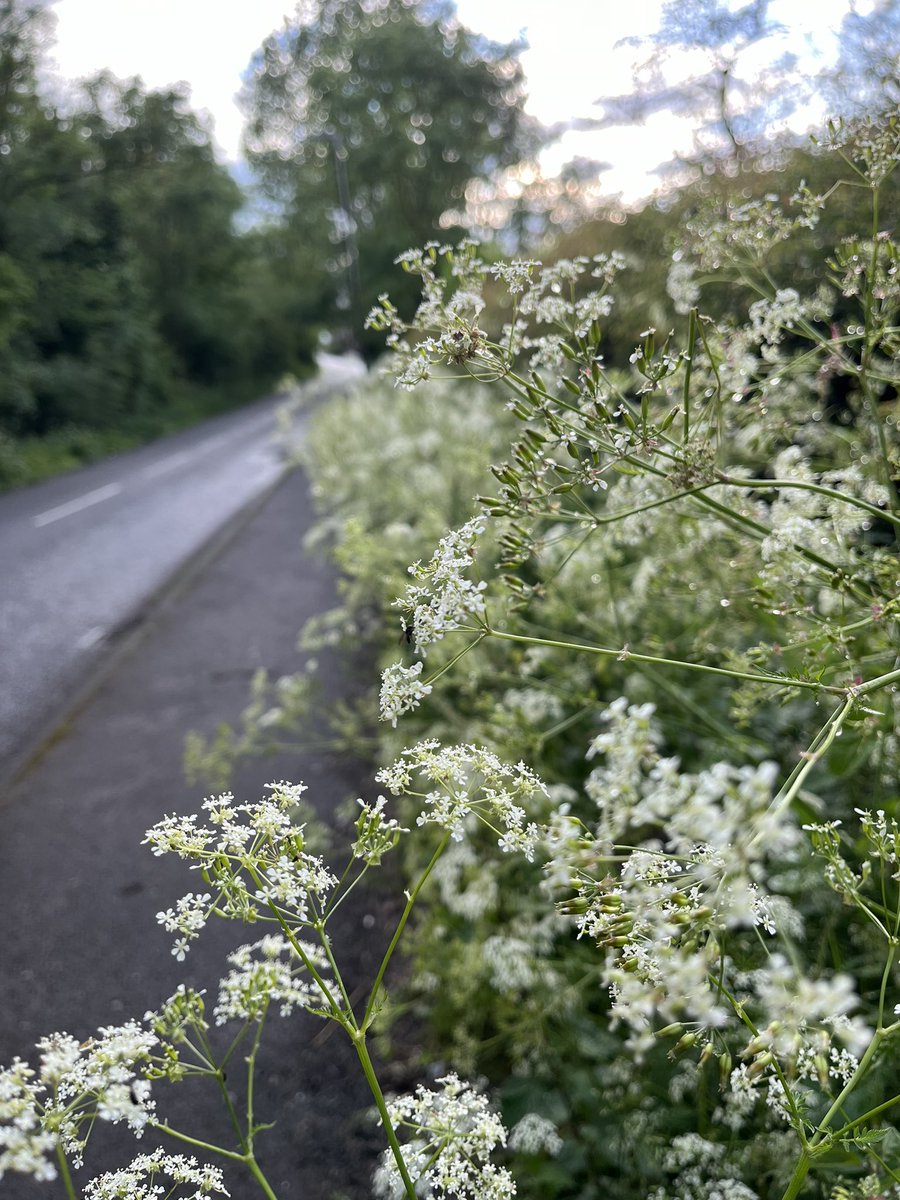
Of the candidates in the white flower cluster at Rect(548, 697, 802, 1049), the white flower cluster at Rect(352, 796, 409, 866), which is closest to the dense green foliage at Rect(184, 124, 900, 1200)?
the white flower cluster at Rect(548, 697, 802, 1049)

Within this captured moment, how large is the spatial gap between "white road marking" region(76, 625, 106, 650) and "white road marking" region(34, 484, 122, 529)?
14.7ft

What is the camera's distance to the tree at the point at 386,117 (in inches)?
664

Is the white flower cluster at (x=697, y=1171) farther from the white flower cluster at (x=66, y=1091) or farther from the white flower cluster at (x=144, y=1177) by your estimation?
the white flower cluster at (x=66, y=1091)

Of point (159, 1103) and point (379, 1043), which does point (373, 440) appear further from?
point (159, 1103)

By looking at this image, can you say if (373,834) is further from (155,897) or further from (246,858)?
(155,897)

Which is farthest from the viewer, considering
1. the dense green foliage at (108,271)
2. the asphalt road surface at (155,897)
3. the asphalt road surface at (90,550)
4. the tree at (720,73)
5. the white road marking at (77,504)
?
the dense green foliage at (108,271)

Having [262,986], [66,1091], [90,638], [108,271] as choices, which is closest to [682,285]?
[262,986]

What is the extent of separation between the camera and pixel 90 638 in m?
6.73

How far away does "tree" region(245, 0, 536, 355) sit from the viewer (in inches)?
664

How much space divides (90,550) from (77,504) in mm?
3218

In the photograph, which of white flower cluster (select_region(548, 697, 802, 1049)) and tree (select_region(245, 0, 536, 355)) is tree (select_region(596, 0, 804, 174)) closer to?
white flower cluster (select_region(548, 697, 802, 1049))

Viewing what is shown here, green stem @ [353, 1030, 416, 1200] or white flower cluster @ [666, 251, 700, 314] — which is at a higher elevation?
white flower cluster @ [666, 251, 700, 314]

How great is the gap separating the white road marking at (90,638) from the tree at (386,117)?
12.6 m

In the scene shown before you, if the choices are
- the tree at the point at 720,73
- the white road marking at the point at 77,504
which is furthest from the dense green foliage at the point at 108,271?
the tree at the point at 720,73
